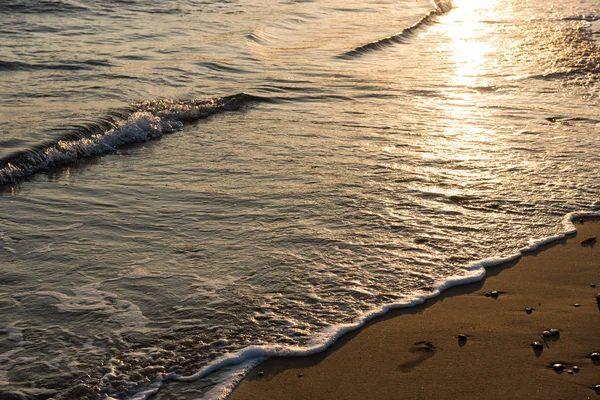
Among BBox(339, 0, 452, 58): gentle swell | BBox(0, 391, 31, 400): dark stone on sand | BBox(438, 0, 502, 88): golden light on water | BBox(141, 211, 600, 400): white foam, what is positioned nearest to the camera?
BBox(0, 391, 31, 400): dark stone on sand

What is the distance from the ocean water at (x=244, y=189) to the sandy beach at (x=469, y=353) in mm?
146

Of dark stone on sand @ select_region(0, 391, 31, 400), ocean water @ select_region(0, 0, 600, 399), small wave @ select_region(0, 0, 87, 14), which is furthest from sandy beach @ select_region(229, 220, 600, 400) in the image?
small wave @ select_region(0, 0, 87, 14)

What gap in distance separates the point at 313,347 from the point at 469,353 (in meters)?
0.86

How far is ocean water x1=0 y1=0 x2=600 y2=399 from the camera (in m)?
4.23

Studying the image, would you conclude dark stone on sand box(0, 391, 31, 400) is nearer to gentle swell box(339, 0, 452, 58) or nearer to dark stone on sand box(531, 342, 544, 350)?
dark stone on sand box(531, 342, 544, 350)

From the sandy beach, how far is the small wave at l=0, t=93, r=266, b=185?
4210 mm

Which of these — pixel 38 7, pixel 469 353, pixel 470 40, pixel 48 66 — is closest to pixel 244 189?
pixel 469 353

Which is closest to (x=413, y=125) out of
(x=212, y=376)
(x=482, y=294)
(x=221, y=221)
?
(x=221, y=221)

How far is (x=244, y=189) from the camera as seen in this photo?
6.48 metres

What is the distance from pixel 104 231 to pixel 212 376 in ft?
6.99

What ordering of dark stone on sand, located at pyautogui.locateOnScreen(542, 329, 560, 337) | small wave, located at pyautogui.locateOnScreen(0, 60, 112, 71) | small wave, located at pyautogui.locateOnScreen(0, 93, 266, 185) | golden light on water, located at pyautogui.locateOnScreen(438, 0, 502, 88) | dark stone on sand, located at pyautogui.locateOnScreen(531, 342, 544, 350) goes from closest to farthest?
dark stone on sand, located at pyautogui.locateOnScreen(531, 342, 544, 350), dark stone on sand, located at pyautogui.locateOnScreen(542, 329, 560, 337), small wave, located at pyautogui.locateOnScreen(0, 93, 266, 185), small wave, located at pyautogui.locateOnScreen(0, 60, 112, 71), golden light on water, located at pyautogui.locateOnScreen(438, 0, 502, 88)

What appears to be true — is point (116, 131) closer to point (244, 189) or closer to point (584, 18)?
point (244, 189)

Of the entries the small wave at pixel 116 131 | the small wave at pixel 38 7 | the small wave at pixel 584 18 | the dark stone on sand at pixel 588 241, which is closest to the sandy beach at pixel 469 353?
the dark stone on sand at pixel 588 241

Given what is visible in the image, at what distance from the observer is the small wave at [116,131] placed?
7255mm
